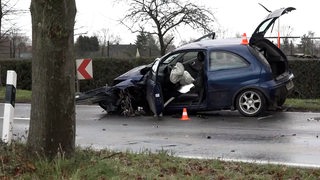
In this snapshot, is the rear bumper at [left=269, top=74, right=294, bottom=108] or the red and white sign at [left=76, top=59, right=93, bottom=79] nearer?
the rear bumper at [left=269, top=74, right=294, bottom=108]

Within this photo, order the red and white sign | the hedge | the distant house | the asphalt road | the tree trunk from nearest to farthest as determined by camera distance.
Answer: the tree trunk → the asphalt road → the red and white sign → the hedge → the distant house

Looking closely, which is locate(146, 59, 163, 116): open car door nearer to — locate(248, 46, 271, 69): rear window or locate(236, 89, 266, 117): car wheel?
locate(236, 89, 266, 117): car wheel

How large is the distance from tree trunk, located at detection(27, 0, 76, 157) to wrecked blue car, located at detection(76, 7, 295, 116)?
5728 mm

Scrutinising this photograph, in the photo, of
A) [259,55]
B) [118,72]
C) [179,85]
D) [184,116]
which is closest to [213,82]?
[179,85]

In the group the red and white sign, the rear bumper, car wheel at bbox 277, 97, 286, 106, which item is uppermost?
the red and white sign

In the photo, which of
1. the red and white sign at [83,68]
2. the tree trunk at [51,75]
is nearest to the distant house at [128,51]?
the red and white sign at [83,68]

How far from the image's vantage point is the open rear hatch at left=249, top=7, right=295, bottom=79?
11094mm

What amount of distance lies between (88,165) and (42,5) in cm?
175

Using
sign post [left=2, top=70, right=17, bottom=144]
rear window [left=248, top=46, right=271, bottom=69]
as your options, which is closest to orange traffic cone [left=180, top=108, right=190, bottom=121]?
rear window [left=248, top=46, right=271, bottom=69]

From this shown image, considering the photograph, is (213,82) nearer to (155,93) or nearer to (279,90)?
(155,93)

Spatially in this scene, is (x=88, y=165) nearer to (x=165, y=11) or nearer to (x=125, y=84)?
(x=125, y=84)

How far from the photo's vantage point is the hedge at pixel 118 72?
17.4 metres

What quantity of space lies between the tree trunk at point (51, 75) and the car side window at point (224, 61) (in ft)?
20.2

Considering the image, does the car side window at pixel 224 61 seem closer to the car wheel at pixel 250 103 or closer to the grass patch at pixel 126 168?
the car wheel at pixel 250 103
